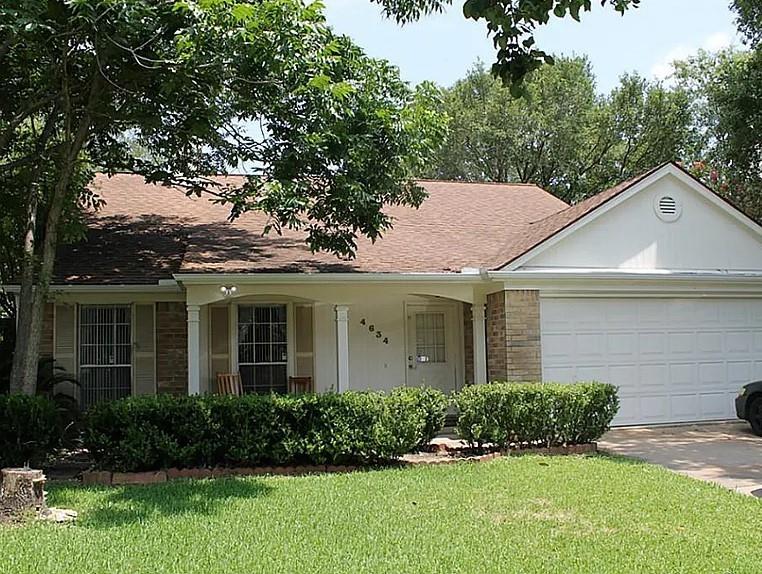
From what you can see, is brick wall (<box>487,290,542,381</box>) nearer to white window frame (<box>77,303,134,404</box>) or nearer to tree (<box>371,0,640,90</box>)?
white window frame (<box>77,303,134,404</box>)

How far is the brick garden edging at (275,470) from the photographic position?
9.25 meters

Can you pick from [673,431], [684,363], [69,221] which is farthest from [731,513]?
[69,221]

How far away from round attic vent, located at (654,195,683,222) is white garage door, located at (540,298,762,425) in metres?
1.50

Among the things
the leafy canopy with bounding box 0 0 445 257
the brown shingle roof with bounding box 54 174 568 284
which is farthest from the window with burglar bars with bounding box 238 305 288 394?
the leafy canopy with bounding box 0 0 445 257

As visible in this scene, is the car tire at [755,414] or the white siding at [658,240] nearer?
the car tire at [755,414]

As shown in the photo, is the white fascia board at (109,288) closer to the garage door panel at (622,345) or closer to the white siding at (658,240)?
the white siding at (658,240)

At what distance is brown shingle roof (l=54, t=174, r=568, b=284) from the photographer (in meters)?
13.0

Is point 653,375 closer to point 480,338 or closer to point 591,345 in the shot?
point 591,345

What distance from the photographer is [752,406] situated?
1245 cm

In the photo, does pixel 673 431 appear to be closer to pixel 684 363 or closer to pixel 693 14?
pixel 684 363

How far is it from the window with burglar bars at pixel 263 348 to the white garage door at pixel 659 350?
4808mm

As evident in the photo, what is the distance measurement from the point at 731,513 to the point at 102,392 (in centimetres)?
1038

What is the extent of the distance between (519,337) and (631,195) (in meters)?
3.30

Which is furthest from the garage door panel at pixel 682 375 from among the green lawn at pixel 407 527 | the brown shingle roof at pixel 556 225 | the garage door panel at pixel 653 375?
the green lawn at pixel 407 527
